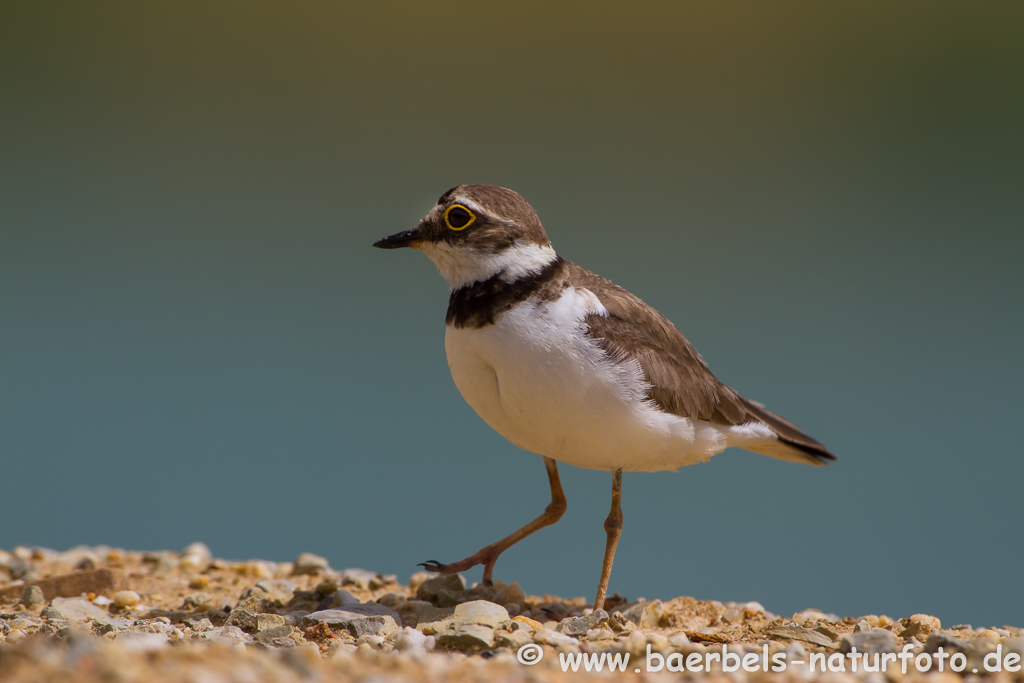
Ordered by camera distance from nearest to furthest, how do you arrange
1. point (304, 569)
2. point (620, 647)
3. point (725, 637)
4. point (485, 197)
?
1. point (620, 647)
2. point (725, 637)
3. point (485, 197)
4. point (304, 569)

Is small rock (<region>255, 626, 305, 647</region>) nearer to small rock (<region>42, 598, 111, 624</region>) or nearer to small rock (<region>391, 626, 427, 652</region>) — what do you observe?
small rock (<region>391, 626, 427, 652</region>)

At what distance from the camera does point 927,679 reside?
3.94 m

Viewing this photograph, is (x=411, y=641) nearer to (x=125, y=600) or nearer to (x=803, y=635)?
(x=803, y=635)

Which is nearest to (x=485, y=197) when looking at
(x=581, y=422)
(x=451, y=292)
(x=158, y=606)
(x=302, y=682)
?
(x=451, y=292)

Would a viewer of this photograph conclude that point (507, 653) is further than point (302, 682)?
Yes

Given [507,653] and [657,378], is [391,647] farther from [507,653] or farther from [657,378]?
[657,378]

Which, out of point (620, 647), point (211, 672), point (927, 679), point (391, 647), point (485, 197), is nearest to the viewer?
point (211, 672)

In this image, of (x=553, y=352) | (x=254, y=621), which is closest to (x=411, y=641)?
(x=254, y=621)

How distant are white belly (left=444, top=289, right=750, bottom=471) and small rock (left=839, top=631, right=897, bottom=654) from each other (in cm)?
166

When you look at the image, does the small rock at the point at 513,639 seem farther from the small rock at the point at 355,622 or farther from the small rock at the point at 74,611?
the small rock at the point at 74,611

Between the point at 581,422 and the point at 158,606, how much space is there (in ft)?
12.5

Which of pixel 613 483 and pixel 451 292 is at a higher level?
pixel 451 292

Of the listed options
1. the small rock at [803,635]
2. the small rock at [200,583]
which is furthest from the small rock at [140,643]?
the small rock at [803,635]

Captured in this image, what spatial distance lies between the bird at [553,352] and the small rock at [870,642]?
166 centimetres
